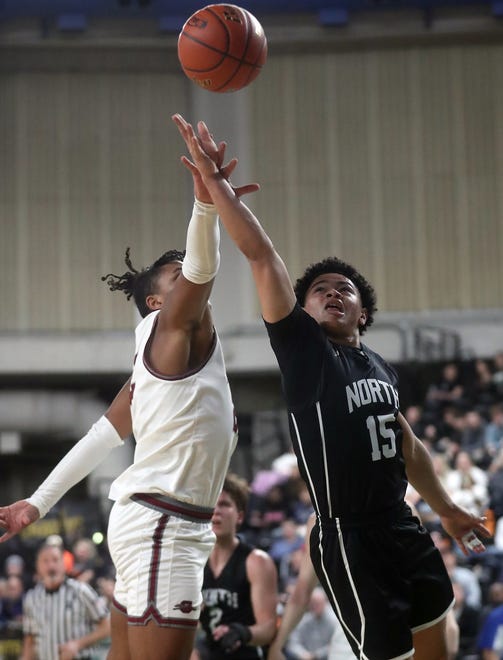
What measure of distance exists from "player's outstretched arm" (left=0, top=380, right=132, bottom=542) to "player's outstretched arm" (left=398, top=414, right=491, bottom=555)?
121 cm

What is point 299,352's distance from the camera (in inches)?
154

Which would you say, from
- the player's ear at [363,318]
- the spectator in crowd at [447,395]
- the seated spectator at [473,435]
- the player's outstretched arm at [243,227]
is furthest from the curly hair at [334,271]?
the spectator in crowd at [447,395]

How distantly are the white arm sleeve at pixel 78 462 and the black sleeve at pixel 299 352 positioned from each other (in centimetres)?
97

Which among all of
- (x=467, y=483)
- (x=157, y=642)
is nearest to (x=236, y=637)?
(x=157, y=642)

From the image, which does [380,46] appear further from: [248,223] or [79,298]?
[248,223]

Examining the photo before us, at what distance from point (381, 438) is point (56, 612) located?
435 cm

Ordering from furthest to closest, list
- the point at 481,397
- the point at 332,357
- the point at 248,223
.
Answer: the point at 481,397
the point at 332,357
the point at 248,223

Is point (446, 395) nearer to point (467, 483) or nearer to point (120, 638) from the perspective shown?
point (467, 483)

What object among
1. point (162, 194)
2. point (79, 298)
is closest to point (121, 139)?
point (162, 194)

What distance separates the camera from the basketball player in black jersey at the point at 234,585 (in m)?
5.52

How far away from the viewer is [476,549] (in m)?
4.55

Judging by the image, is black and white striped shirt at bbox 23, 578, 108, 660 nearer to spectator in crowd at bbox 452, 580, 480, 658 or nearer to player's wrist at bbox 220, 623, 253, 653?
player's wrist at bbox 220, 623, 253, 653

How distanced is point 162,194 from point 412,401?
5.76 metres

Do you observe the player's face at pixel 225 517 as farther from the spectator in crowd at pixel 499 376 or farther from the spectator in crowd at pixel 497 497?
the spectator in crowd at pixel 499 376
